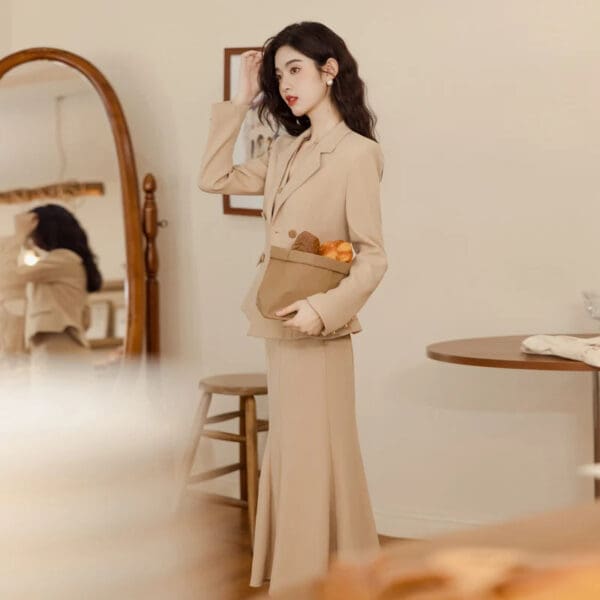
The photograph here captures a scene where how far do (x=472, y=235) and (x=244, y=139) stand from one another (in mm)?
946

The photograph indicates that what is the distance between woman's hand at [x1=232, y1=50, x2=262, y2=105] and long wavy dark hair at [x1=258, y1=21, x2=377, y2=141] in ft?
0.05

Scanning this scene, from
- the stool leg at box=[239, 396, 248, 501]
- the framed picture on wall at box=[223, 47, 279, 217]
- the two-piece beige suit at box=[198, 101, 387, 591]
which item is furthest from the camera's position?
the framed picture on wall at box=[223, 47, 279, 217]

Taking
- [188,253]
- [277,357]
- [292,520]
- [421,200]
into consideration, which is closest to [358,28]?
[421,200]

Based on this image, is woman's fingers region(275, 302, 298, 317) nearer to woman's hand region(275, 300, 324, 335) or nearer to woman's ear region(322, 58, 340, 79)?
woman's hand region(275, 300, 324, 335)

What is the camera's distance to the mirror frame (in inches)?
164

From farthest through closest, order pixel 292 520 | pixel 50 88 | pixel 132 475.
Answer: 1. pixel 132 475
2. pixel 50 88
3. pixel 292 520

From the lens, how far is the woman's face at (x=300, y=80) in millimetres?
2641

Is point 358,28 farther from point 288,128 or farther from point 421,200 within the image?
point 288,128

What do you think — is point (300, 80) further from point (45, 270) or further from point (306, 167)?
point (45, 270)

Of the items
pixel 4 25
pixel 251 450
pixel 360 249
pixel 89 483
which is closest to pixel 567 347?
pixel 360 249

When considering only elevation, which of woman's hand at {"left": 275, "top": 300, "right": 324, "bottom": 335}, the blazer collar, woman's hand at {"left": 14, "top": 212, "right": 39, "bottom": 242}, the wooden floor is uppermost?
the blazer collar

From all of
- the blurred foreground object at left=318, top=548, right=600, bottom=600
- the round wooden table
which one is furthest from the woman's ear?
the blurred foreground object at left=318, top=548, right=600, bottom=600

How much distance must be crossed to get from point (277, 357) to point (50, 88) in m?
2.01

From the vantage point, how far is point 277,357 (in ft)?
8.84
